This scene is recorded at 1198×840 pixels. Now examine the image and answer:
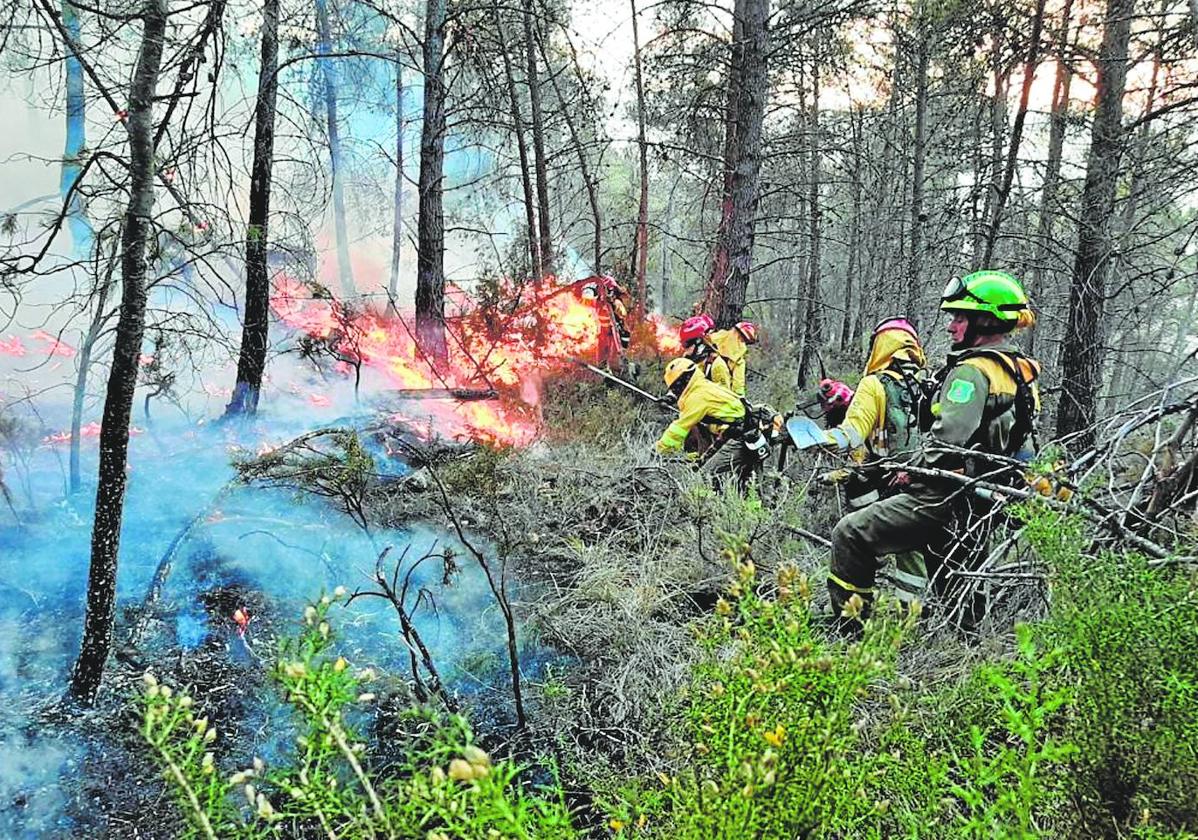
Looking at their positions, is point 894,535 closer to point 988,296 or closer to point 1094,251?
point 988,296

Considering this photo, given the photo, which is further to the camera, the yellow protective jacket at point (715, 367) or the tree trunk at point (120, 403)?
the yellow protective jacket at point (715, 367)

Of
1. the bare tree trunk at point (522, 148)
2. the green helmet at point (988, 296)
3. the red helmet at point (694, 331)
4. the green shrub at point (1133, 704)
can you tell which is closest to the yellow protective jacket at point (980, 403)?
the green helmet at point (988, 296)

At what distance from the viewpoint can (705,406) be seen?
254 inches

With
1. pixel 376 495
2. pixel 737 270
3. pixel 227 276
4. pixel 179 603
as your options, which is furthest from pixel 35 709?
pixel 227 276

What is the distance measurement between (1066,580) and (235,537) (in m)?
5.23

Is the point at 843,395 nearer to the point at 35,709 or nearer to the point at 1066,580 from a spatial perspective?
the point at 1066,580

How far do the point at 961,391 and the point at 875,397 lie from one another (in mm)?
985

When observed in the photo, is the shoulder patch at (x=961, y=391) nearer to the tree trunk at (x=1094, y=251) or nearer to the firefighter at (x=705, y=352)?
the firefighter at (x=705, y=352)

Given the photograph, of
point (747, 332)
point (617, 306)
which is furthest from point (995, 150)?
point (617, 306)

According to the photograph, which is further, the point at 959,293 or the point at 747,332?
the point at 747,332

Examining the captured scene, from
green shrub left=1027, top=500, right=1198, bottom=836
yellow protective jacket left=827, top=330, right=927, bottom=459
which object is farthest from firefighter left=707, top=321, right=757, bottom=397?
green shrub left=1027, top=500, right=1198, bottom=836

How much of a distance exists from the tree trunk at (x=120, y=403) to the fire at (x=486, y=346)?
3.73 metres

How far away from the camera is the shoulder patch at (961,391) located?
3.74m

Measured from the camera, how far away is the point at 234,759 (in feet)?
11.3
